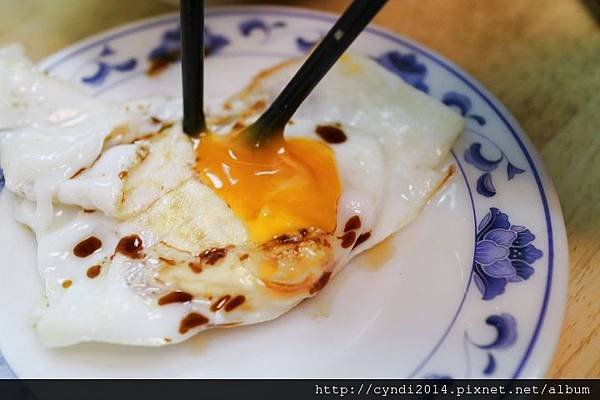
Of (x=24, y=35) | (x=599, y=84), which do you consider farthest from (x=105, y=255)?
(x=599, y=84)

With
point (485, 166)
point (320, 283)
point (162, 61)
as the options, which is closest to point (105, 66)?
point (162, 61)

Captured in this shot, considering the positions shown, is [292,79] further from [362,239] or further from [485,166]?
[485,166]

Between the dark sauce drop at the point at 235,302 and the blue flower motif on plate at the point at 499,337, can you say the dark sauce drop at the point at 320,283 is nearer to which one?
the dark sauce drop at the point at 235,302

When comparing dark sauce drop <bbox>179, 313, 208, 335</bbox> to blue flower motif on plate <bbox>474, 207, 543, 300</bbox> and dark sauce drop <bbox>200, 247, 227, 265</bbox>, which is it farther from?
blue flower motif on plate <bbox>474, 207, 543, 300</bbox>

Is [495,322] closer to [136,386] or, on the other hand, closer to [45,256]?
[136,386]

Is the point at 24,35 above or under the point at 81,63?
under

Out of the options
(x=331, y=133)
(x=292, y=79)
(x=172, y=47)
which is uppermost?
(x=292, y=79)
